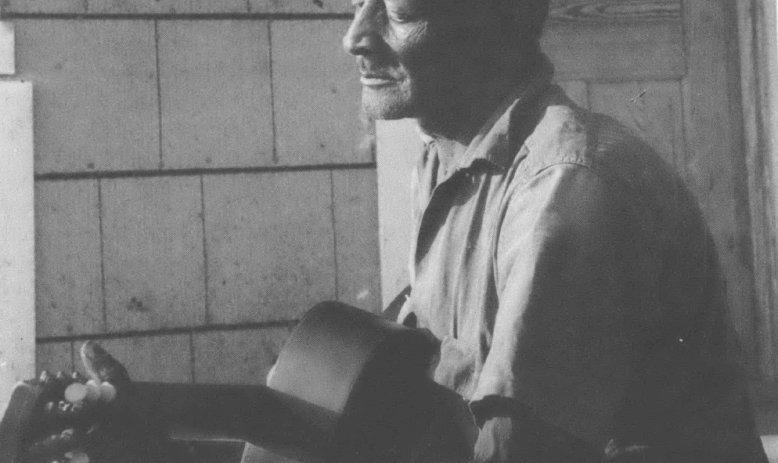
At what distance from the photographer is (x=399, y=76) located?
5.53 feet

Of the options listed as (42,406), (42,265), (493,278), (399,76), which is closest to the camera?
(42,406)

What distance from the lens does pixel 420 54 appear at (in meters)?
1.67

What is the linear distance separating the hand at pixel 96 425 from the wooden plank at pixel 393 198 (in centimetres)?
207

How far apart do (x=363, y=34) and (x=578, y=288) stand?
58 cm

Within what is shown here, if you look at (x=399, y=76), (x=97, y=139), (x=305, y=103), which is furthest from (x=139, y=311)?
(x=399, y=76)

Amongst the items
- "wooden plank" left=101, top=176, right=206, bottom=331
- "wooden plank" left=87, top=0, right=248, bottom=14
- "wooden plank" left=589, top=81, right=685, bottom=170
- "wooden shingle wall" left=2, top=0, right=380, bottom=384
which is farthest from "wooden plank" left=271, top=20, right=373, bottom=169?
"wooden plank" left=589, top=81, right=685, bottom=170

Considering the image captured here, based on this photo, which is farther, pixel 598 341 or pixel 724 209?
pixel 724 209

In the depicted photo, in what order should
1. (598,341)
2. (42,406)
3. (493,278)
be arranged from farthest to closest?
1. (493,278)
2. (598,341)
3. (42,406)

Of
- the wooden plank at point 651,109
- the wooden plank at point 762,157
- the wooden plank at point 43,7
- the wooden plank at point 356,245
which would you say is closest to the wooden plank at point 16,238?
the wooden plank at point 43,7

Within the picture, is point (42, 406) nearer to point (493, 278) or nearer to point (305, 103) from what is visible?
point (493, 278)

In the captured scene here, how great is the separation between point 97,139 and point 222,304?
0.61 meters

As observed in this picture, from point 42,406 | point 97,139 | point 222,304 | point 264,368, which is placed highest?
point 97,139

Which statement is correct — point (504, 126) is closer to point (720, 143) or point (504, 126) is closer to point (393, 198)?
point (393, 198)

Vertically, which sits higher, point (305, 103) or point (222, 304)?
point (305, 103)
